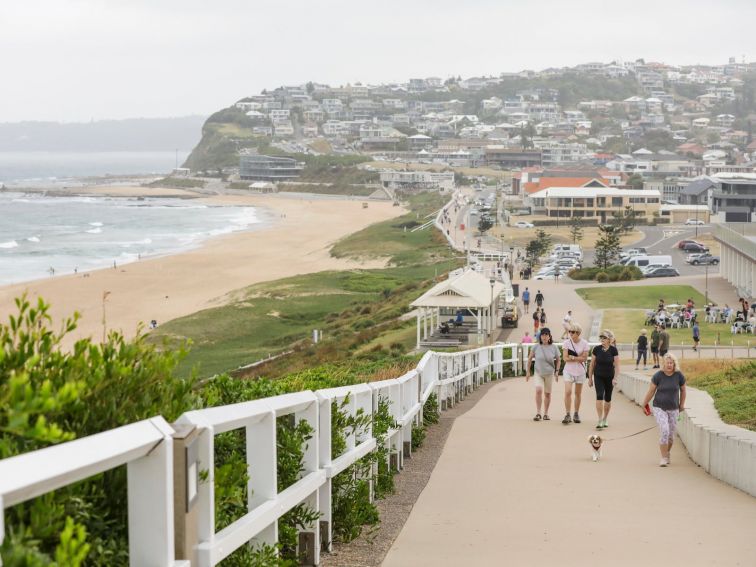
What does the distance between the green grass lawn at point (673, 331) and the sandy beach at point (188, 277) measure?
13.6 meters

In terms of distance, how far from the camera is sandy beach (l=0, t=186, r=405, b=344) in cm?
5062

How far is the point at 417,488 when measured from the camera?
8.32 m

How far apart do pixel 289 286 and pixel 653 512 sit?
48.0 meters

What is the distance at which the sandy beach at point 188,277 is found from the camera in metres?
50.6

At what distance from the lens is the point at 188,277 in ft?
207

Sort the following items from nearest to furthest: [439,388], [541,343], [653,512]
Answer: [653,512] → [541,343] → [439,388]

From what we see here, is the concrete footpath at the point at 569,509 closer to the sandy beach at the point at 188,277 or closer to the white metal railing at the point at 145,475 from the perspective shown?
the white metal railing at the point at 145,475

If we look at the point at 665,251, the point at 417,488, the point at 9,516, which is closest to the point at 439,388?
the point at 417,488

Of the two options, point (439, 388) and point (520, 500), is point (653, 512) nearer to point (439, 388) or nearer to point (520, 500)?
point (520, 500)

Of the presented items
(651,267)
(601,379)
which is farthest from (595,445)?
(651,267)

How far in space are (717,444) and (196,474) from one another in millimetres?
6640

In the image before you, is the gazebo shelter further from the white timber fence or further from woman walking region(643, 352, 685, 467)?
the white timber fence

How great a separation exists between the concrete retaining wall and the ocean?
2171 inches

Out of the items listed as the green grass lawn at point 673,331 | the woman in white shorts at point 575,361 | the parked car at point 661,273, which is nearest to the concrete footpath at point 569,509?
the woman in white shorts at point 575,361
